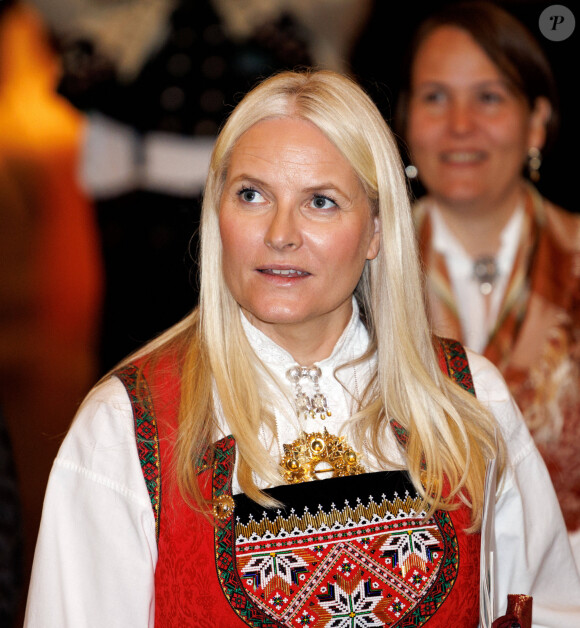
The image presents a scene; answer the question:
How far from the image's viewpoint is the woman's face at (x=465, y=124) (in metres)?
3.54

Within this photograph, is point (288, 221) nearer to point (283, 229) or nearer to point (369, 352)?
point (283, 229)

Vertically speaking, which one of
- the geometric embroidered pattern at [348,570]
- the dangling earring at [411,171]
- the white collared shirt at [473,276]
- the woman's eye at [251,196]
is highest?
the dangling earring at [411,171]

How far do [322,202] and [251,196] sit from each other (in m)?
0.13

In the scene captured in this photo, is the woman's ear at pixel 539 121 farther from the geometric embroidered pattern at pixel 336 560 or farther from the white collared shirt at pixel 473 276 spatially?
the geometric embroidered pattern at pixel 336 560

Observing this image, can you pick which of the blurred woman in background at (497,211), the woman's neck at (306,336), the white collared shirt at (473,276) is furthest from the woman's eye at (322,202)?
the white collared shirt at (473,276)

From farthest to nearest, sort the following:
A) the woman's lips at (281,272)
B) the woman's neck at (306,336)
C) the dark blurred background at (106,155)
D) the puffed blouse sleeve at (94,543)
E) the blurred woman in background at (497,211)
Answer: the dark blurred background at (106,155)
the blurred woman in background at (497,211)
the woman's neck at (306,336)
the woman's lips at (281,272)
the puffed blouse sleeve at (94,543)

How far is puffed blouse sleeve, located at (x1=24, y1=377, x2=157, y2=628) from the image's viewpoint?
1.55 meters

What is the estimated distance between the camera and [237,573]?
160 cm

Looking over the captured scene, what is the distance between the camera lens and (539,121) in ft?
11.9

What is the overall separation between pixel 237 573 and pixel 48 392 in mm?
2760

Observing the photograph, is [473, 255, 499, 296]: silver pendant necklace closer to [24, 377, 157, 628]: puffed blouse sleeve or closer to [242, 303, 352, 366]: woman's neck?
[242, 303, 352, 366]: woman's neck

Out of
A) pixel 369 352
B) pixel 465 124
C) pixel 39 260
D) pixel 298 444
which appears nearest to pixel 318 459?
pixel 298 444

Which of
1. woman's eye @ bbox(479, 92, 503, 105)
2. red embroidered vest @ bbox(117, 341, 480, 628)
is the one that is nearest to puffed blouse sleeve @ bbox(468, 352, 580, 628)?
red embroidered vest @ bbox(117, 341, 480, 628)

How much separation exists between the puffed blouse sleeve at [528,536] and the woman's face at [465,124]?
187cm
